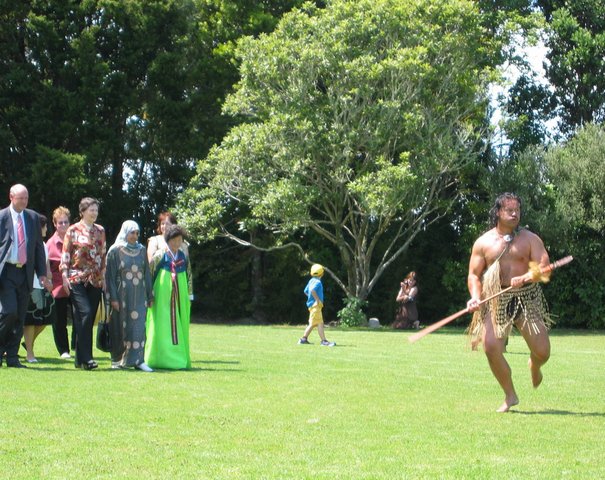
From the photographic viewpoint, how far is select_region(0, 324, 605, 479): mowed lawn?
665cm

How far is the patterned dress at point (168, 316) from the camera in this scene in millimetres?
14000

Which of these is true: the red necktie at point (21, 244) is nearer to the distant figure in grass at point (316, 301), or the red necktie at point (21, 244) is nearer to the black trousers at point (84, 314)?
the black trousers at point (84, 314)

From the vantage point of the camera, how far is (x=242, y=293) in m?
42.0

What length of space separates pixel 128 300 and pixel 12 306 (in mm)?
1514

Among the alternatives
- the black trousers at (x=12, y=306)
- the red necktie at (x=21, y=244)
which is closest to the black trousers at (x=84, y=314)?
the black trousers at (x=12, y=306)

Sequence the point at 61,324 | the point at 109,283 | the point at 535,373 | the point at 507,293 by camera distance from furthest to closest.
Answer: the point at 61,324
the point at 109,283
the point at 535,373
the point at 507,293

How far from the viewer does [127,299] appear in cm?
1366

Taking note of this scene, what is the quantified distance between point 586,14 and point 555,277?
35.4 feet

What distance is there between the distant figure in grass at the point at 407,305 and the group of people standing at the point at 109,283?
65.4 feet

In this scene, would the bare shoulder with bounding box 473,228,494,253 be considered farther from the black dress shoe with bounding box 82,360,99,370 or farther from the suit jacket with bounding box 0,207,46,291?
the suit jacket with bounding box 0,207,46,291

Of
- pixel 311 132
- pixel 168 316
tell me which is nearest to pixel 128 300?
pixel 168 316

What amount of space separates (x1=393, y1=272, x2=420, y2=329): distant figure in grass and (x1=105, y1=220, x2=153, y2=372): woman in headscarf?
20800 mm

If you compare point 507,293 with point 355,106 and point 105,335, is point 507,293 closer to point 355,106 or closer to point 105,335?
point 105,335

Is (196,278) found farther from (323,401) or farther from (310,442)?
(310,442)
